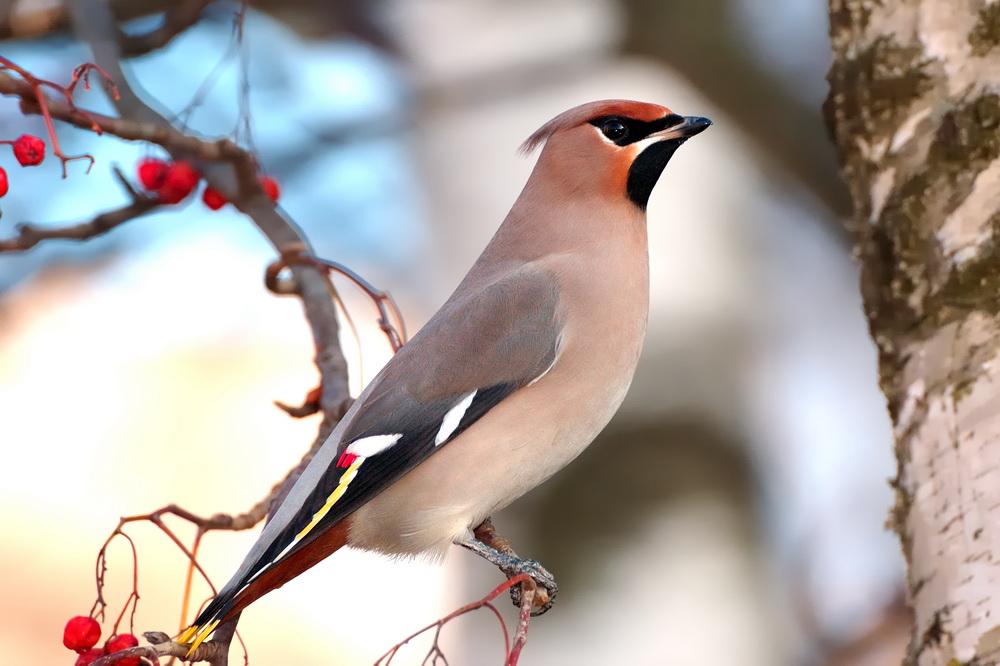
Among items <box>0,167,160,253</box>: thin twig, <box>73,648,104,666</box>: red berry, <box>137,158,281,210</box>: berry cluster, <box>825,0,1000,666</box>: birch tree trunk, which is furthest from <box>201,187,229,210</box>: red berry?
<box>825,0,1000,666</box>: birch tree trunk

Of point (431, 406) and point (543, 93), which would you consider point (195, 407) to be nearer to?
point (543, 93)

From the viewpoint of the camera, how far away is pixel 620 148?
3020 mm

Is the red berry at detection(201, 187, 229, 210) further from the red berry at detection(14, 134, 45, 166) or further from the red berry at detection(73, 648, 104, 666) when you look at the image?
the red berry at detection(73, 648, 104, 666)

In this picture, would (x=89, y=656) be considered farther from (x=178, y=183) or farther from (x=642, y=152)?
(x=642, y=152)

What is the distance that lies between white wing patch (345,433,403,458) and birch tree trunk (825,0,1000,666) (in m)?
1.11

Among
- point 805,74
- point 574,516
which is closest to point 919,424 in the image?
point 574,516

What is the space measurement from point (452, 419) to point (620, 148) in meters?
0.95

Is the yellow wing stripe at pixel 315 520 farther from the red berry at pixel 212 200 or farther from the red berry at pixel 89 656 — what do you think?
the red berry at pixel 212 200

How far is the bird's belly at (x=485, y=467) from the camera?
8.29 ft

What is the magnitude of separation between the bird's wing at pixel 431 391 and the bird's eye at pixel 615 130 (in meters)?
0.48

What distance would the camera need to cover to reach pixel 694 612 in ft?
16.4

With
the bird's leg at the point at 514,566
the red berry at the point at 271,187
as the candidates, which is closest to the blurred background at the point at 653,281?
the red berry at the point at 271,187

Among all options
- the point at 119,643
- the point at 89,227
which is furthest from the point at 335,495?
the point at 89,227

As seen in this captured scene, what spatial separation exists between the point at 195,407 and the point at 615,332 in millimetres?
5827
